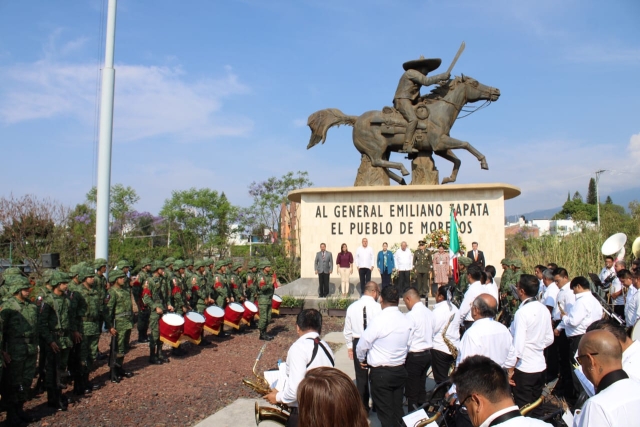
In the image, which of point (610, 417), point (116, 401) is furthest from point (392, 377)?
point (116, 401)

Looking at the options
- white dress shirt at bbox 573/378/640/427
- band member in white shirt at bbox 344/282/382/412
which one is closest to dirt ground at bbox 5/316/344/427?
band member in white shirt at bbox 344/282/382/412

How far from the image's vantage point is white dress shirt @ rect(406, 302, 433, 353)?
6168mm

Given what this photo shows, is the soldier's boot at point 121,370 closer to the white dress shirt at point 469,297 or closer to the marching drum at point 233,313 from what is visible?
the marching drum at point 233,313

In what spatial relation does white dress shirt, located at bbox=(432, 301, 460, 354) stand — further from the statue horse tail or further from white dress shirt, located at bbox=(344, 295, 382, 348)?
the statue horse tail

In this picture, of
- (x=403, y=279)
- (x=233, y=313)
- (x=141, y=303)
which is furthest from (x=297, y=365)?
(x=403, y=279)

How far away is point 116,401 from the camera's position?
7.73 m

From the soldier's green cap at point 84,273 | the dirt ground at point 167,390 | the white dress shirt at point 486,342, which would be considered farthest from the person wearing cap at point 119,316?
the white dress shirt at point 486,342

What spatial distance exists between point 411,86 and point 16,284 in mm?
14734

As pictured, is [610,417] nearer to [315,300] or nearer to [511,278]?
[511,278]

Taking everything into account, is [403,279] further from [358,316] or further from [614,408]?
[614,408]

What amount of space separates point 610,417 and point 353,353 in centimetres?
453

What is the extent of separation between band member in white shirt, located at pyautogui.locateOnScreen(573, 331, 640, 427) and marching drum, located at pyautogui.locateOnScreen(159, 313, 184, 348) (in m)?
7.92

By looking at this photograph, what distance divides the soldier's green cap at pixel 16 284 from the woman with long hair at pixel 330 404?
19.4 feet

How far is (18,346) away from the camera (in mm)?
6871
